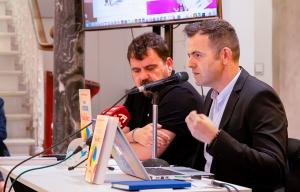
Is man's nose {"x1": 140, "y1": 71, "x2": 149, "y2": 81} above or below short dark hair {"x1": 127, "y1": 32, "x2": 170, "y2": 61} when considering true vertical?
below

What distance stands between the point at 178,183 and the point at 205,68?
28.5 inches

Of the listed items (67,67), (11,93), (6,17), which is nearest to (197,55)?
(67,67)

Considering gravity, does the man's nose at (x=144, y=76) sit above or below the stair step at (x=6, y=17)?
below

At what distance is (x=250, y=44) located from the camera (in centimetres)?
453

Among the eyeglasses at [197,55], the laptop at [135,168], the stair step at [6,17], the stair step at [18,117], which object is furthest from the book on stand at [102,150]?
the stair step at [6,17]

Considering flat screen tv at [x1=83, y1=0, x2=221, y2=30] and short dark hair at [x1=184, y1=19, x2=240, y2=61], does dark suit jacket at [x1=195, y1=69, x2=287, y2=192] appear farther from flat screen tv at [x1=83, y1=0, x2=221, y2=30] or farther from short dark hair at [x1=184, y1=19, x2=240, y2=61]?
flat screen tv at [x1=83, y1=0, x2=221, y2=30]

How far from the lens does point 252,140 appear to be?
204 centimetres

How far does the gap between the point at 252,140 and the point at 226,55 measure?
354 mm

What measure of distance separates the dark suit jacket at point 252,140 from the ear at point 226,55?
10 cm

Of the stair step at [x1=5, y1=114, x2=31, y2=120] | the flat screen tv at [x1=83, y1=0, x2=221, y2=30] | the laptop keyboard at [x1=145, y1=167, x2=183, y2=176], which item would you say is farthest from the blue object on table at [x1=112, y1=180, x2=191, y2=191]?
the stair step at [x1=5, y1=114, x2=31, y2=120]

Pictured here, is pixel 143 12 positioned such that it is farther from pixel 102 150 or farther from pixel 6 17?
pixel 6 17

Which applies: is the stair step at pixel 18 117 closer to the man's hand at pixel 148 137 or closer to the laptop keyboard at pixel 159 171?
the man's hand at pixel 148 137

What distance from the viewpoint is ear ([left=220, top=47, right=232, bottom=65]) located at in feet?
7.13

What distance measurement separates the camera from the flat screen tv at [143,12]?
9.37 ft
